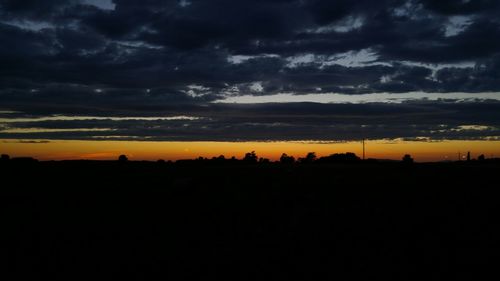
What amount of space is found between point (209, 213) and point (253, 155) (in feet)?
249

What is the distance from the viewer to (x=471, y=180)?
93.6ft

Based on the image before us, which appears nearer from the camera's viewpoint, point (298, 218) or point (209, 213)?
point (298, 218)

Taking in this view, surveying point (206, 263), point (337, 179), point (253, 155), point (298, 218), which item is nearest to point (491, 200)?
point (298, 218)

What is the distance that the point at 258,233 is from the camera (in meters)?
17.7

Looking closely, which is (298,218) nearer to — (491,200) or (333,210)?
(333,210)

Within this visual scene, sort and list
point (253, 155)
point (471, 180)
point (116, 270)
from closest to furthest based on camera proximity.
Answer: point (116, 270) → point (471, 180) → point (253, 155)

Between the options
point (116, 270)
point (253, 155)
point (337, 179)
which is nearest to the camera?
point (116, 270)

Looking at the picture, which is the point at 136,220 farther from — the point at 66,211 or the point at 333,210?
the point at 333,210

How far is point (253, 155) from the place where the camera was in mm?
97188

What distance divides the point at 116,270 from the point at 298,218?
8.40 m

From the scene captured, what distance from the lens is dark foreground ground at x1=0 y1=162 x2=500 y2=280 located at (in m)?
13.9

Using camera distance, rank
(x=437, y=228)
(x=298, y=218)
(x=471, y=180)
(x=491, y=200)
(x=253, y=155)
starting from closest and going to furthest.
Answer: (x=437, y=228) < (x=298, y=218) < (x=491, y=200) < (x=471, y=180) < (x=253, y=155)

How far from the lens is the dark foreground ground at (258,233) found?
13.9 metres

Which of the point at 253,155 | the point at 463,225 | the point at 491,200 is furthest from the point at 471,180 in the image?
the point at 253,155
